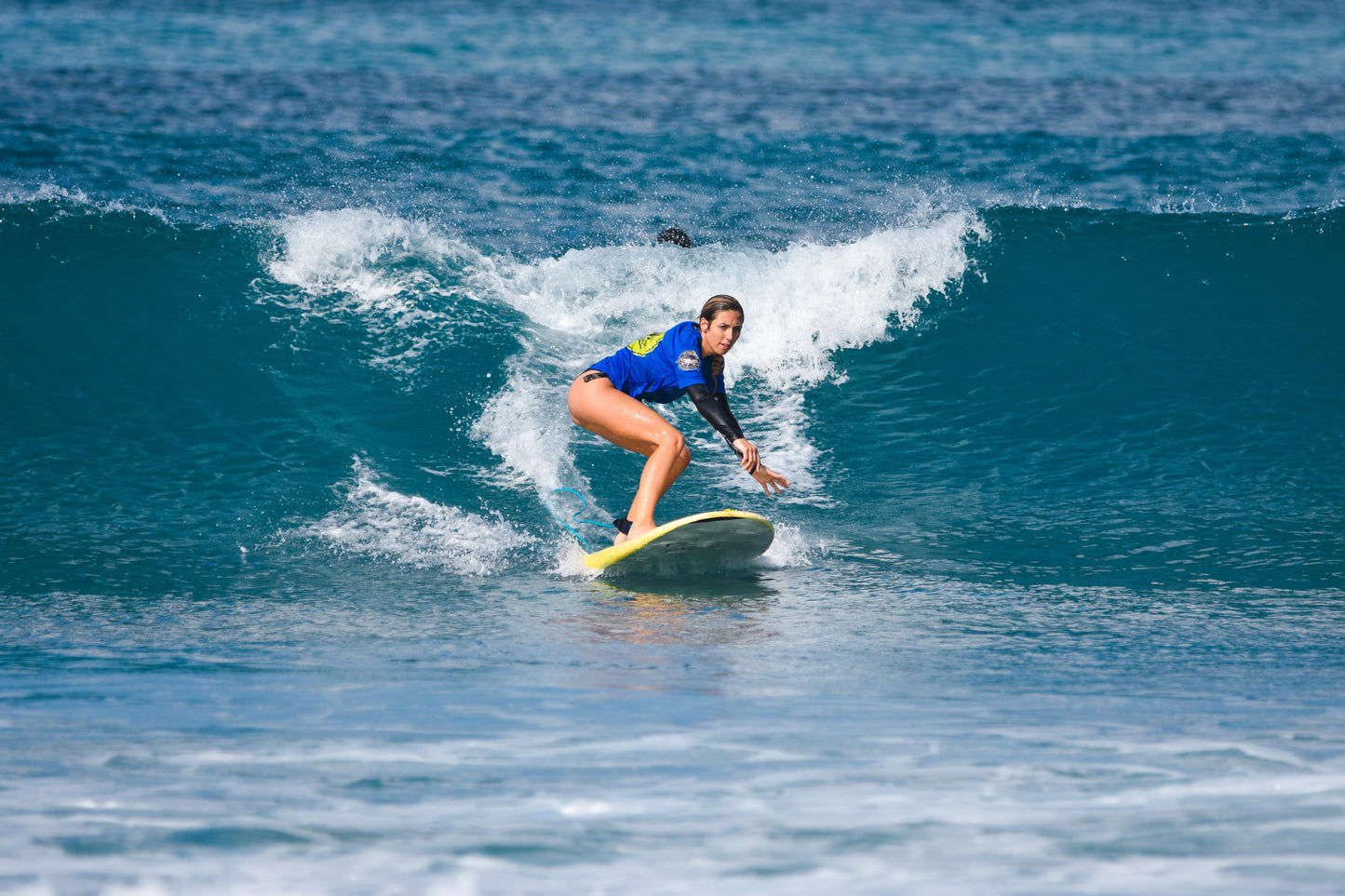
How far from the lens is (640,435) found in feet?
19.1

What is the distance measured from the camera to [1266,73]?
25.4 meters

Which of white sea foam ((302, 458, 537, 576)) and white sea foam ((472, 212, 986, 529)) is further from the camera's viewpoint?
white sea foam ((472, 212, 986, 529))

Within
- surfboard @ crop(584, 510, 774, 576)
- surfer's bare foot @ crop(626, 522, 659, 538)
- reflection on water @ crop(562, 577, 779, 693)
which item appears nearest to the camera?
reflection on water @ crop(562, 577, 779, 693)

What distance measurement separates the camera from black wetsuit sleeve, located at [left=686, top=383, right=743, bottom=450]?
221 inches

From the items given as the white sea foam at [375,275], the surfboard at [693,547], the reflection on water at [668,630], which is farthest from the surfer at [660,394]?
the white sea foam at [375,275]

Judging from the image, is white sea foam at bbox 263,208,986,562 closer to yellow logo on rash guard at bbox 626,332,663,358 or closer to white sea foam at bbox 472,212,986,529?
white sea foam at bbox 472,212,986,529

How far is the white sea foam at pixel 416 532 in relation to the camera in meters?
6.23

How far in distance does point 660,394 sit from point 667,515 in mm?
1221

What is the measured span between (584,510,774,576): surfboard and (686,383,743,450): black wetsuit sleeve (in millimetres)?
381

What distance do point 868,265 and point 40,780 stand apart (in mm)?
7883

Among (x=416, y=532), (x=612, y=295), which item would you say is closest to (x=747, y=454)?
(x=416, y=532)

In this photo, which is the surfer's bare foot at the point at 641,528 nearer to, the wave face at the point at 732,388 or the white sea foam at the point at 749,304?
the wave face at the point at 732,388

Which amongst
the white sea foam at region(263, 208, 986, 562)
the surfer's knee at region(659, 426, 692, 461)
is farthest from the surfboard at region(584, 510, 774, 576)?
the white sea foam at region(263, 208, 986, 562)

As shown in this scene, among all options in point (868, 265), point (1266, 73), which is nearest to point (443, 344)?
point (868, 265)
